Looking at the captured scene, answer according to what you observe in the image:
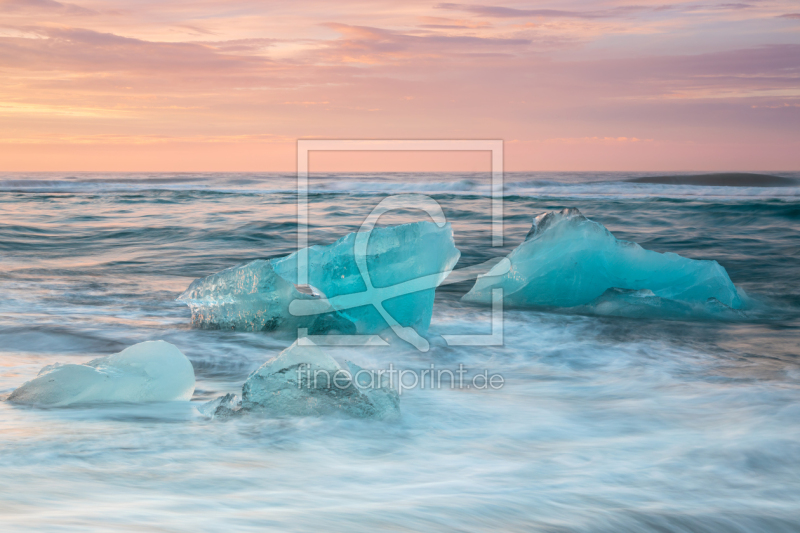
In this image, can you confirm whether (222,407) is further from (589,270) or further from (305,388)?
(589,270)

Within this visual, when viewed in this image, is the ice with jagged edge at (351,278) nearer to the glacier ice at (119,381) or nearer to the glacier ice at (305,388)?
the glacier ice at (119,381)

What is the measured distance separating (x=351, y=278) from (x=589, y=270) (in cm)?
245

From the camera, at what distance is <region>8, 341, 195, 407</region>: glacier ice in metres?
2.87

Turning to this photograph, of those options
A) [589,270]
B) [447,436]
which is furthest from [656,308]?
[447,436]

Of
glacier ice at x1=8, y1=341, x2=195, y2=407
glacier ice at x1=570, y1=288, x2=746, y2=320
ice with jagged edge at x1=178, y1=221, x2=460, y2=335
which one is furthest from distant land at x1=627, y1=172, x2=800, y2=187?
glacier ice at x1=8, y1=341, x2=195, y2=407

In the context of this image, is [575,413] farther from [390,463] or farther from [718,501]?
[390,463]

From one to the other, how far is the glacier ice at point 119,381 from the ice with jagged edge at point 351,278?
4.70 feet

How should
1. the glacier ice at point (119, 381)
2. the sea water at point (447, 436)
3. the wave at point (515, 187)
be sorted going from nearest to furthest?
the sea water at point (447, 436)
the glacier ice at point (119, 381)
the wave at point (515, 187)

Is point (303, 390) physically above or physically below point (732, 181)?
below

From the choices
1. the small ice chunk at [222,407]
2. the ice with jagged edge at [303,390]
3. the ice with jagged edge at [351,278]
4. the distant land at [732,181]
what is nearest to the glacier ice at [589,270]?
the ice with jagged edge at [351,278]

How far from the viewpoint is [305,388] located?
2.81 m

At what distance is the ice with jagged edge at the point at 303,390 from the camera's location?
109 inches

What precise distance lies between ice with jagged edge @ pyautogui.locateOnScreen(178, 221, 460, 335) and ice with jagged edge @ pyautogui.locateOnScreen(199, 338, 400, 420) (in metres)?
1.63

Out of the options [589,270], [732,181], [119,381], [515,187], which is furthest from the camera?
[732,181]
